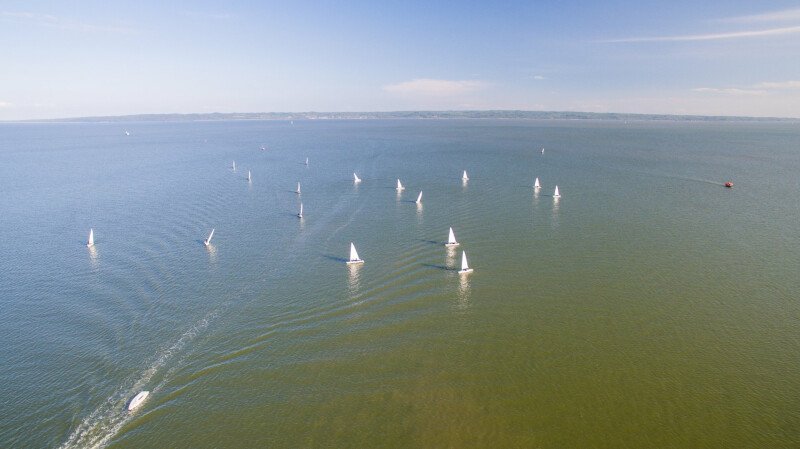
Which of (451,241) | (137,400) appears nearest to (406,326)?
(137,400)

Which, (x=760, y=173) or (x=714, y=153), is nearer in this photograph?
(x=760, y=173)

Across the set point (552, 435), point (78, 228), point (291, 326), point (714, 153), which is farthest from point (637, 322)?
point (714, 153)

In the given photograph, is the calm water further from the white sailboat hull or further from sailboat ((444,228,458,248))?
sailboat ((444,228,458,248))

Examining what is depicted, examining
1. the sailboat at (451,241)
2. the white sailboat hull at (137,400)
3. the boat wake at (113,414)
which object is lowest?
the boat wake at (113,414)

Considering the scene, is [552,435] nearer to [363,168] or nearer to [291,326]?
[291,326]

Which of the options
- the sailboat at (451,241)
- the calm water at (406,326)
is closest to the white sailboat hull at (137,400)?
the calm water at (406,326)

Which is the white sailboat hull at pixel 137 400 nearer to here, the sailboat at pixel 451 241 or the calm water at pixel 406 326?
the calm water at pixel 406 326

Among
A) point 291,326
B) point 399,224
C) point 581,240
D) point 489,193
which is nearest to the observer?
point 291,326
